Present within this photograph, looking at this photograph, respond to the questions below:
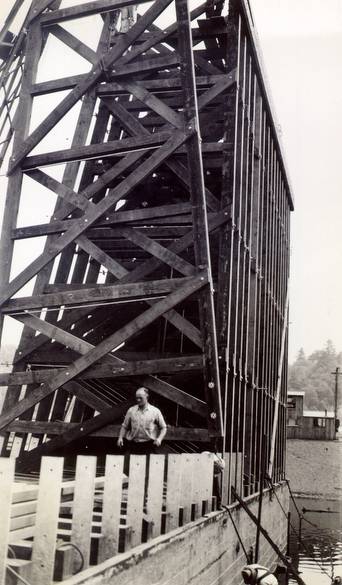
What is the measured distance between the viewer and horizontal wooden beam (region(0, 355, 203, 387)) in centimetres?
865

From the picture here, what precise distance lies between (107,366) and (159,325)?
8.52 feet

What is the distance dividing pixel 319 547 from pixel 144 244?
20060 millimetres

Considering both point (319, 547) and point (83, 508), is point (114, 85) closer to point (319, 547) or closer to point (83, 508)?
point (83, 508)

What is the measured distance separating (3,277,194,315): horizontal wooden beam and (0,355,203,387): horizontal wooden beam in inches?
37.1

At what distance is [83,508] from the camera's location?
4.45 meters

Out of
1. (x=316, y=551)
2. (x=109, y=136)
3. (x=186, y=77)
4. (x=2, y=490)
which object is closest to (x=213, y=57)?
(x=109, y=136)

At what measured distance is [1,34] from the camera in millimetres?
10039

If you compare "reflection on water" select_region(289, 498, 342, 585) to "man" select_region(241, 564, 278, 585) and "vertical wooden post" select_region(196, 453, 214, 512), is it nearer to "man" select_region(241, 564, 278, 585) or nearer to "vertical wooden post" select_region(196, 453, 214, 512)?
"man" select_region(241, 564, 278, 585)

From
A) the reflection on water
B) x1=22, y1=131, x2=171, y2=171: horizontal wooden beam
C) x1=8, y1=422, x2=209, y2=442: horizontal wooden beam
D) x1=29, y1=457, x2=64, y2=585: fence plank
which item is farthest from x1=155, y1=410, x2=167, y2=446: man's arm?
the reflection on water

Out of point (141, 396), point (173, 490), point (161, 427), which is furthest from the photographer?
point (161, 427)

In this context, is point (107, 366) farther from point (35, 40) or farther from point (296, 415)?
point (296, 415)

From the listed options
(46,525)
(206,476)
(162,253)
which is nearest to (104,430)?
(206,476)

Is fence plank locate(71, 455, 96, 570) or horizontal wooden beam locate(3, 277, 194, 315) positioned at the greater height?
horizontal wooden beam locate(3, 277, 194, 315)

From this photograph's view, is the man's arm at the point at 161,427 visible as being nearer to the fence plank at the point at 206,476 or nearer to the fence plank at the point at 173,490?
the fence plank at the point at 206,476
